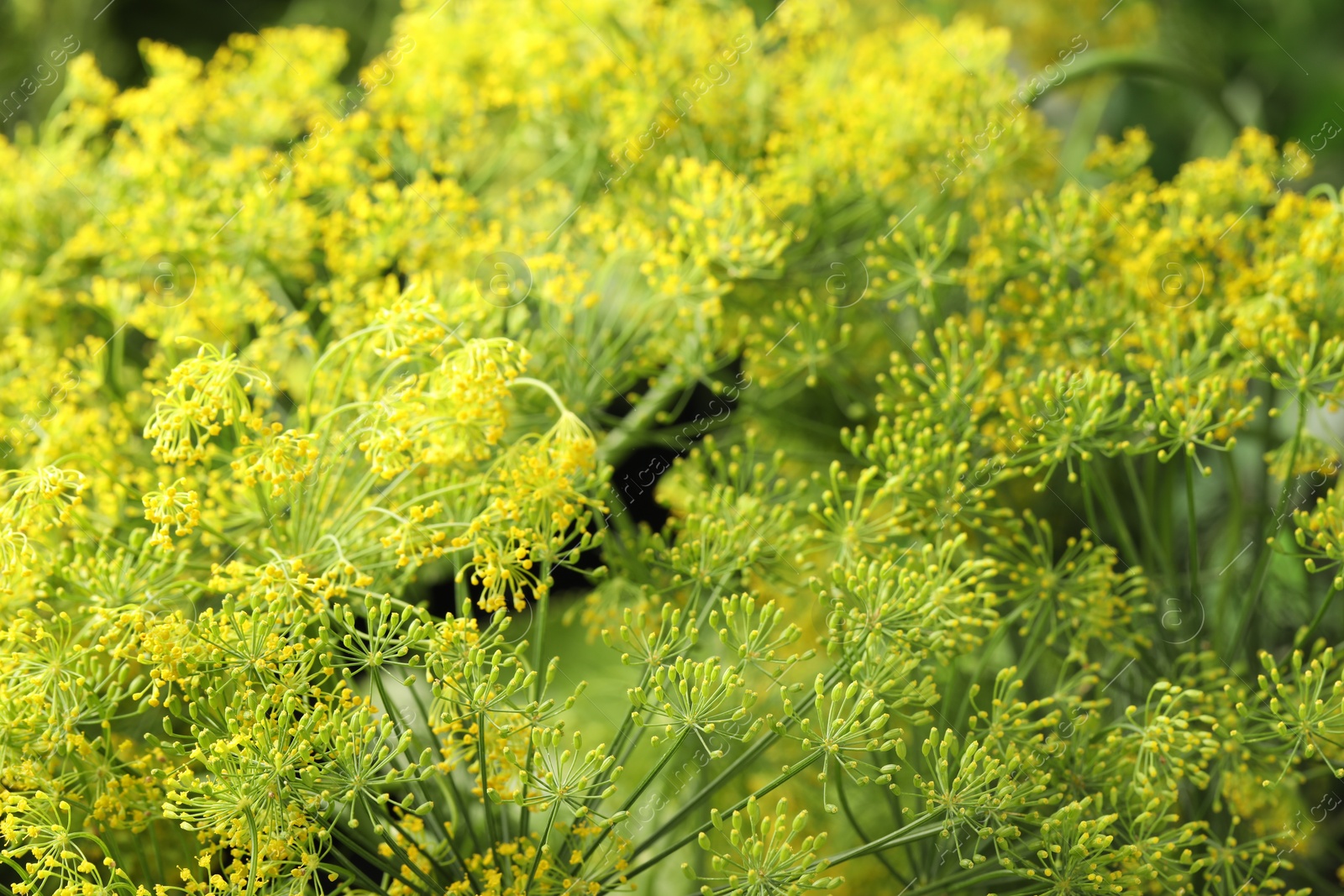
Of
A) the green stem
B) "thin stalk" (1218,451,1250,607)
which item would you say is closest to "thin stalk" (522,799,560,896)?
the green stem

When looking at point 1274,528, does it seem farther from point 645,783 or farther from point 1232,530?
point 645,783

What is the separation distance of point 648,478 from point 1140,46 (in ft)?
4.68

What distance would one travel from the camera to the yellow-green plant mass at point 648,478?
87 centimetres

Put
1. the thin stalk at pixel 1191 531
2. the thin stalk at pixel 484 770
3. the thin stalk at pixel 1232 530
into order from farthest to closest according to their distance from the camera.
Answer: the thin stalk at pixel 1232 530 → the thin stalk at pixel 1191 531 → the thin stalk at pixel 484 770

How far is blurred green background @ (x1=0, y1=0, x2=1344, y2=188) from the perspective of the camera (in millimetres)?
2002

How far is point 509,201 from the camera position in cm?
138

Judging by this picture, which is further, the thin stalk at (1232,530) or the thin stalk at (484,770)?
the thin stalk at (1232,530)

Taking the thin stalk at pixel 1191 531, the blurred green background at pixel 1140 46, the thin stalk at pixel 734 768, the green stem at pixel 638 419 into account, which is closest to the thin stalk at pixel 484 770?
the thin stalk at pixel 734 768

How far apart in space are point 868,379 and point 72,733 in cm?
101

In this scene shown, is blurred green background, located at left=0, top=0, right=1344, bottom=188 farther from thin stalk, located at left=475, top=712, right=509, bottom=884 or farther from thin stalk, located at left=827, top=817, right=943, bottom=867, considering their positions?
thin stalk, located at left=475, top=712, right=509, bottom=884

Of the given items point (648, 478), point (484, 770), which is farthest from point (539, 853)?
point (648, 478)

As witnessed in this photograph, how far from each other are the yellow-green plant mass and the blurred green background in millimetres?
544

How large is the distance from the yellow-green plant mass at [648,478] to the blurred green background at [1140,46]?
21.4 inches

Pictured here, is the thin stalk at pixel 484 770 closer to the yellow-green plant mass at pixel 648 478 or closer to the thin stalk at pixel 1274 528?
the yellow-green plant mass at pixel 648 478
